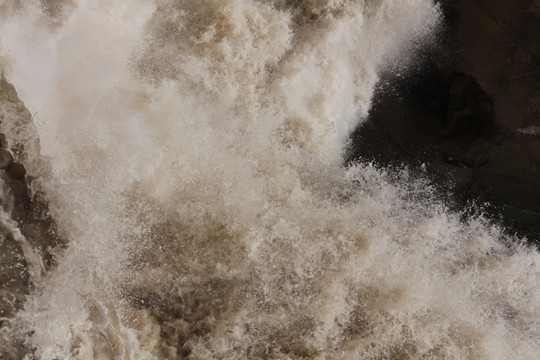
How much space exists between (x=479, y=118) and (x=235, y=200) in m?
1.97

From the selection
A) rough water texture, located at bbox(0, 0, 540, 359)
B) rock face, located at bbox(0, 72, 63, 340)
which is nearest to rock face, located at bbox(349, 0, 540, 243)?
rough water texture, located at bbox(0, 0, 540, 359)

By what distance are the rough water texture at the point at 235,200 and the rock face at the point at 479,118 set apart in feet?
0.60

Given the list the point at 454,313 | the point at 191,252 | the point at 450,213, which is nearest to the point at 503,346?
the point at 454,313

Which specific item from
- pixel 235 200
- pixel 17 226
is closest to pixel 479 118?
pixel 235 200

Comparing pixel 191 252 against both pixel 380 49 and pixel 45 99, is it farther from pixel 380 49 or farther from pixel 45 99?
pixel 380 49

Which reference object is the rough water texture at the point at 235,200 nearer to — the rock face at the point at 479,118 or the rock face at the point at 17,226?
the rock face at the point at 17,226

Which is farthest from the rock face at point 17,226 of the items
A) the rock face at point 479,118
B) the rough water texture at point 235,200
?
the rock face at point 479,118

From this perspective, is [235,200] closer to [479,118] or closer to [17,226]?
[17,226]

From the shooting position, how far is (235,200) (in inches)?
132

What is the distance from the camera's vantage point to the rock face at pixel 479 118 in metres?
3.65

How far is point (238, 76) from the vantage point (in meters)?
3.47

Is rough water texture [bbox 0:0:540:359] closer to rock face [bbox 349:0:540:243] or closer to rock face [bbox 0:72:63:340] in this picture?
rock face [bbox 0:72:63:340]

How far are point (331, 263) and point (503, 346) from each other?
1.39 meters

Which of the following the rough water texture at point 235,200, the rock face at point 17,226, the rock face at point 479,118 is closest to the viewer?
the rock face at point 17,226
